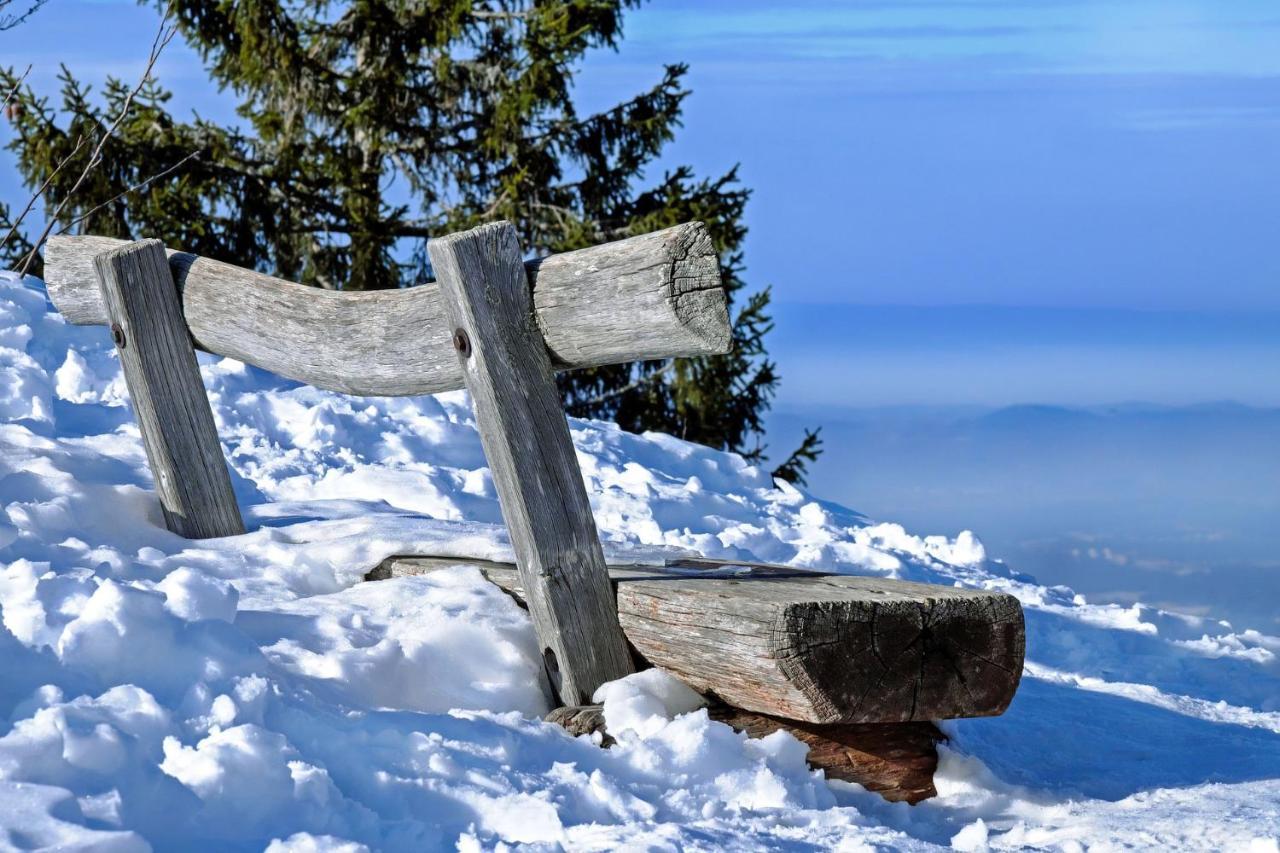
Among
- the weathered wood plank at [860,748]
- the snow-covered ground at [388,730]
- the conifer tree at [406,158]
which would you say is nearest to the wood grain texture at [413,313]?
the snow-covered ground at [388,730]

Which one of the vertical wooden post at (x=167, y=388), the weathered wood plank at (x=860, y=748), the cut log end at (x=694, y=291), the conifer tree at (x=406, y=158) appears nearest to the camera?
the cut log end at (x=694, y=291)

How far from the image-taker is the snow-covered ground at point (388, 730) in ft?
8.79

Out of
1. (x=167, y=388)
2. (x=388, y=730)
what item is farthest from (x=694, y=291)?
(x=167, y=388)

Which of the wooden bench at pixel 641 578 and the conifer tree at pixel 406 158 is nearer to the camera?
the wooden bench at pixel 641 578

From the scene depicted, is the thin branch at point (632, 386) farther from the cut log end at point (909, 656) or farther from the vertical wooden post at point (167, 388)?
the cut log end at point (909, 656)

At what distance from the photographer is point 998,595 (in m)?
3.50

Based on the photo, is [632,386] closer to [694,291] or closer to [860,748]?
[860,748]

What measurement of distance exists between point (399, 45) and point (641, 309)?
11564 millimetres

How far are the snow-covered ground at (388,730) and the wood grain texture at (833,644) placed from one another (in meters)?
0.18

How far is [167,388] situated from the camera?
4.86 m

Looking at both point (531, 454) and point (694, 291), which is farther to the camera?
point (531, 454)

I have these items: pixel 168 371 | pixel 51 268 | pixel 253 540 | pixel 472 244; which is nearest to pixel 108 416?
pixel 51 268

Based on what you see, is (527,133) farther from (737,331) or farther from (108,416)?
(108,416)

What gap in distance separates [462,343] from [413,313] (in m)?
0.31
